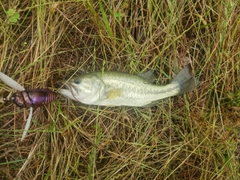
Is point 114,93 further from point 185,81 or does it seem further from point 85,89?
point 185,81

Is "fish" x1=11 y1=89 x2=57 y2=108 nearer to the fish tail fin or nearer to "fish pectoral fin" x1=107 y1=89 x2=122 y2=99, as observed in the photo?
"fish pectoral fin" x1=107 y1=89 x2=122 y2=99

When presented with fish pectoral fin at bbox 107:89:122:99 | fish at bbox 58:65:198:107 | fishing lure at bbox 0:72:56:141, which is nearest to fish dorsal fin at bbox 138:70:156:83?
fish at bbox 58:65:198:107

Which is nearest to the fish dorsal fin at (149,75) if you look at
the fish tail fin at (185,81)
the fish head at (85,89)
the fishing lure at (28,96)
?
the fish tail fin at (185,81)

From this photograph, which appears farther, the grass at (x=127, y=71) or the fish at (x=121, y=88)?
the grass at (x=127, y=71)

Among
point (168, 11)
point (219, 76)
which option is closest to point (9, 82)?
point (168, 11)

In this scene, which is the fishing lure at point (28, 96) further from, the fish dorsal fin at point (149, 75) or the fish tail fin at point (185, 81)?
the fish tail fin at point (185, 81)
